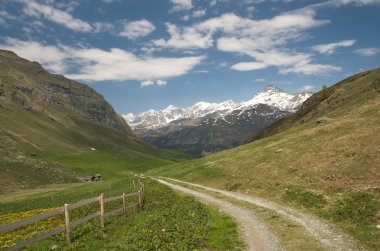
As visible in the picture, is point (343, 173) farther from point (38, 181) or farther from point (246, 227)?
point (38, 181)

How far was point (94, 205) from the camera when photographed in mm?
40875

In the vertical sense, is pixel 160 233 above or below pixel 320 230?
below

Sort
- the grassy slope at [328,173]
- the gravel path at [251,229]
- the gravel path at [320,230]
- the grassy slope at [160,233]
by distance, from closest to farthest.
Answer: the gravel path at [320,230] → the gravel path at [251,229] → the grassy slope at [160,233] → the grassy slope at [328,173]

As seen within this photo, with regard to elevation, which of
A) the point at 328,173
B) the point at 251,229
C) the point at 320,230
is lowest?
the point at 251,229

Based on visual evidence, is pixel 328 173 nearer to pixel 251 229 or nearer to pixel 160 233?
pixel 251 229

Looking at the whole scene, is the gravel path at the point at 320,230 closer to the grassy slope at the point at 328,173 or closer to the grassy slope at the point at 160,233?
the grassy slope at the point at 328,173

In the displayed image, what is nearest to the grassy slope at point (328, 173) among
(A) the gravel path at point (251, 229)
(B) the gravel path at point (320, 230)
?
(B) the gravel path at point (320, 230)

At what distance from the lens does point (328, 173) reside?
117ft

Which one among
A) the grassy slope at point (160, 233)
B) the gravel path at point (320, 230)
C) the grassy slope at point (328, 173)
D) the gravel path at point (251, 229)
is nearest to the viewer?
the gravel path at point (320, 230)

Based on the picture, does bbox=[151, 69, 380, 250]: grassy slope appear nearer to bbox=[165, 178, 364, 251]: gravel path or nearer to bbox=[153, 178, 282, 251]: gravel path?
bbox=[165, 178, 364, 251]: gravel path

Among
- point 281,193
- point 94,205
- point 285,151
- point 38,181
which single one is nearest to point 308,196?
point 281,193

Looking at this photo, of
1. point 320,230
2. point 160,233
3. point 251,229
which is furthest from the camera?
point 251,229

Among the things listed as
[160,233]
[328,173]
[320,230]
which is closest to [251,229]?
[320,230]

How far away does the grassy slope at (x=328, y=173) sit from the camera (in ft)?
83.0
